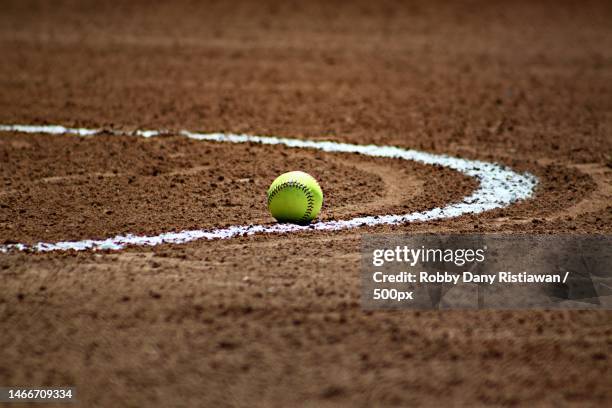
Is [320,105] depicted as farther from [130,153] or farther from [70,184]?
[70,184]

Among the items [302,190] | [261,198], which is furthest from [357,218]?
[261,198]

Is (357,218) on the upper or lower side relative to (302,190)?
lower

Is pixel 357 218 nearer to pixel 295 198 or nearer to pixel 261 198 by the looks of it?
pixel 295 198

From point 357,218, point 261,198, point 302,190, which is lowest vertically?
point 357,218

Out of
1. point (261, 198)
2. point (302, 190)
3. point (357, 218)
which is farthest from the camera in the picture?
point (261, 198)

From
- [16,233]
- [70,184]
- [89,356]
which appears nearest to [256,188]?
[70,184]

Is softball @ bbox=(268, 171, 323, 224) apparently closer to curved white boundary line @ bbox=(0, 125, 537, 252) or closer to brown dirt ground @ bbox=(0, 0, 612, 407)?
curved white boundary line @ bbox=(0, 125, 537, 252)
